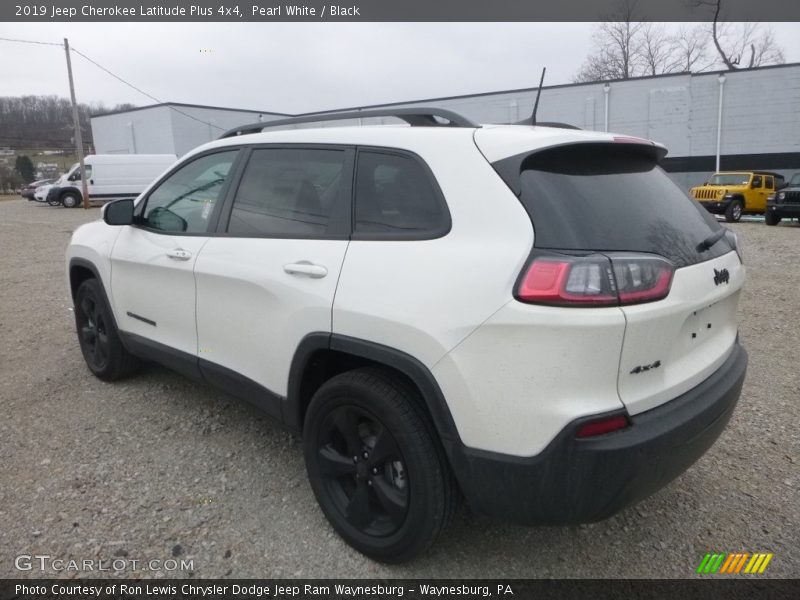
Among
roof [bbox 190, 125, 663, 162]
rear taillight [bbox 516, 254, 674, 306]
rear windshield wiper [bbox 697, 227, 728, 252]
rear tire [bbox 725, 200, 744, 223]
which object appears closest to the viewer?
→ rear taillight [bbox 516, 254, 674, 306]

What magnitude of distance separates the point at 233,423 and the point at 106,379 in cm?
128

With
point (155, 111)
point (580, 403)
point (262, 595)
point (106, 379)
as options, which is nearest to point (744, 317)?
point (580, 403)

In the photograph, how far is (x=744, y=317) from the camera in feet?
19.2

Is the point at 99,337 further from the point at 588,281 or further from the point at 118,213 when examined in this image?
the point at 588,281

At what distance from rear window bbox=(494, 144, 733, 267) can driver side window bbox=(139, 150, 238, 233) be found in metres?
1.79

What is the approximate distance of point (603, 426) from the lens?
73.2 inches

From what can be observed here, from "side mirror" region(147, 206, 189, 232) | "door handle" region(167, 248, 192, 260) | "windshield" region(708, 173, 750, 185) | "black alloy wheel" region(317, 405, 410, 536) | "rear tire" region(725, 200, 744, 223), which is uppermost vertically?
"side mirror" region(147, 206, 189, 232)

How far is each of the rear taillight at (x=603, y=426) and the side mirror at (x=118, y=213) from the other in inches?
122

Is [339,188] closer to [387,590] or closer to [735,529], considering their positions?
[387,590]

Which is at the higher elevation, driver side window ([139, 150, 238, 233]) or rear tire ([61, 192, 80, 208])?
driver side window ([139, 150, 238, 233])

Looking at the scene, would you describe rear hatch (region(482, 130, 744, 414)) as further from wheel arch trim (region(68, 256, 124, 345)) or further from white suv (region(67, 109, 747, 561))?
wheel arch trim (region(68, 256, 124, 345))

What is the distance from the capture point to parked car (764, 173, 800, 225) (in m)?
15.8

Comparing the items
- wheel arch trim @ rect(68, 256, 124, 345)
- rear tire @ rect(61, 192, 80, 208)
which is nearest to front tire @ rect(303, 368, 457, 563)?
wheel arch trim @ rect(68, 256, 124, 345)

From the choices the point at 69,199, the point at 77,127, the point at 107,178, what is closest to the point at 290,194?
the point at 77,127
